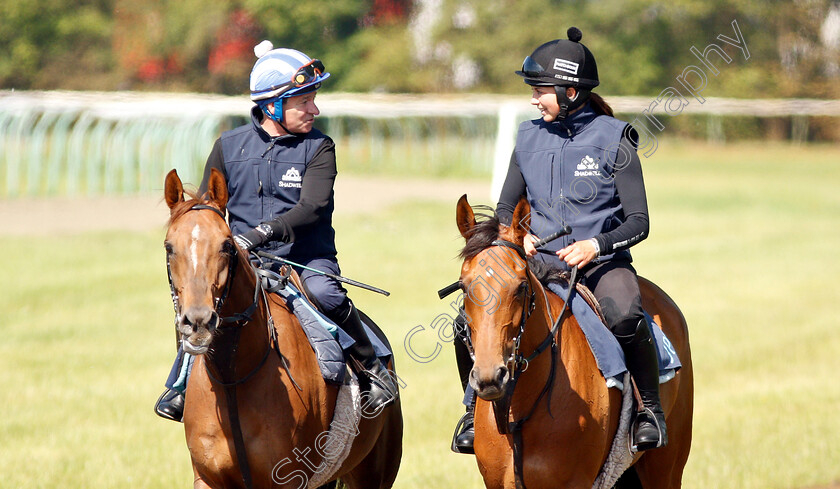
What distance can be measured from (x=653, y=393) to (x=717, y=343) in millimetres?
8460

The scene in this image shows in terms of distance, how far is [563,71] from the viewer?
5184mm

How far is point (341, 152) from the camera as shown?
35.5m

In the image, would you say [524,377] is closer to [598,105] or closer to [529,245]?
[529,245]

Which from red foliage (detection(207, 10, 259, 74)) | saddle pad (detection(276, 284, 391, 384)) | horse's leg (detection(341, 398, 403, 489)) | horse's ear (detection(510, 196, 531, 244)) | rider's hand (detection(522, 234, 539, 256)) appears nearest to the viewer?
horse's ear (detection(510, 196, 531, 244))

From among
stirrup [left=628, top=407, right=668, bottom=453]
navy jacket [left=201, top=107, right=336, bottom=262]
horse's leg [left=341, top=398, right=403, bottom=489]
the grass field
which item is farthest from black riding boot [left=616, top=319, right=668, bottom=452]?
the grass field

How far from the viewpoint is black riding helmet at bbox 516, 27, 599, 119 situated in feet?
17.0

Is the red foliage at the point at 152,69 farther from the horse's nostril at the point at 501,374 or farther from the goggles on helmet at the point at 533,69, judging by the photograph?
the horse's nostril at the point at 501,374

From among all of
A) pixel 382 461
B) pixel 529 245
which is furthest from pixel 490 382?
pixel 382 461

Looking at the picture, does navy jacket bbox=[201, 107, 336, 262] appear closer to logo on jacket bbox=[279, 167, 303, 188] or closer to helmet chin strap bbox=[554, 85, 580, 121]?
logo on jacket bbox=[279, 167, 303, 188]

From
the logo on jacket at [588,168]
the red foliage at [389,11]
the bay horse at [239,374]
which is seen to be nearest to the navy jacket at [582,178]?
the logo on jacket at [588,168]

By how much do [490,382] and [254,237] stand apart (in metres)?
1.55

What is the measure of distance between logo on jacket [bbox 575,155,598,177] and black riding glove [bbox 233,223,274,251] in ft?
5.38

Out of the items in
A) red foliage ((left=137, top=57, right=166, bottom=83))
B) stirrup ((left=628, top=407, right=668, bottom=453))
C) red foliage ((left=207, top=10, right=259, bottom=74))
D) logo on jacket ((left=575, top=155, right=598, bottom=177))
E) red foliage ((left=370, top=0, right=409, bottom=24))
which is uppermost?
red foliage ((left=370, top=0, right=409, bottom=24))

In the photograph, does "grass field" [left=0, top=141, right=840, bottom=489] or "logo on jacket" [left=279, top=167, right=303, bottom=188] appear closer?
"logo on jacket" [left=279, top=167, right=303, bottom=188]
